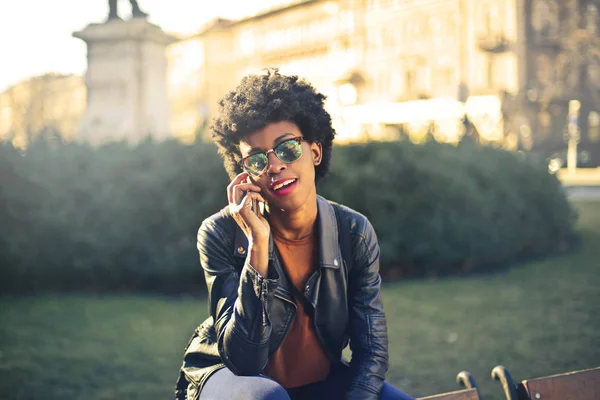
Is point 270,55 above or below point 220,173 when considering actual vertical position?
above

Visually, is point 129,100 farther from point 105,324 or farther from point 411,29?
point 411,29

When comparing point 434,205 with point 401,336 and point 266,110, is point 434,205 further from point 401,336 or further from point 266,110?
point 266,110

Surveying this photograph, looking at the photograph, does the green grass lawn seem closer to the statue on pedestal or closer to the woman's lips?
the woman's lips

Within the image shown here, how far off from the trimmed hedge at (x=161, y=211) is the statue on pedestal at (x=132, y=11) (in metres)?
5.91

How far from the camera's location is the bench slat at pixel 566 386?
3004mm

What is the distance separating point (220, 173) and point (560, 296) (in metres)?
4.10

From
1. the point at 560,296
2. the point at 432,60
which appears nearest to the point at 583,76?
the point at 432,60

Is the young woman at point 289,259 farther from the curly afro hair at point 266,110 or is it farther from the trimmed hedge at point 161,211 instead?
the trimmed hedge at point 161,211

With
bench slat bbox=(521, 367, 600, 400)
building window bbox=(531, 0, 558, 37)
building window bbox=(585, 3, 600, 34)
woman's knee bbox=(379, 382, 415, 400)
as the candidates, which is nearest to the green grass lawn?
bench slat bbox=(521, 367, 600, 400)

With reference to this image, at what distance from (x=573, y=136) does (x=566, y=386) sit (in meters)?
37.4

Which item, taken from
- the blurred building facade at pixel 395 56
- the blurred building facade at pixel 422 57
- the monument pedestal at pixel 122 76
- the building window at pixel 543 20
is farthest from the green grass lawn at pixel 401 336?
the building window at pixel 543 20

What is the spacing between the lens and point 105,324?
7195mm

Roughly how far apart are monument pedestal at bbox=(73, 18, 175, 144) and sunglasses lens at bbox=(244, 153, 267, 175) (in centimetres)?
1174

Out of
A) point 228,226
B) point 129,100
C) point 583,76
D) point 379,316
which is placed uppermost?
point 583,76
